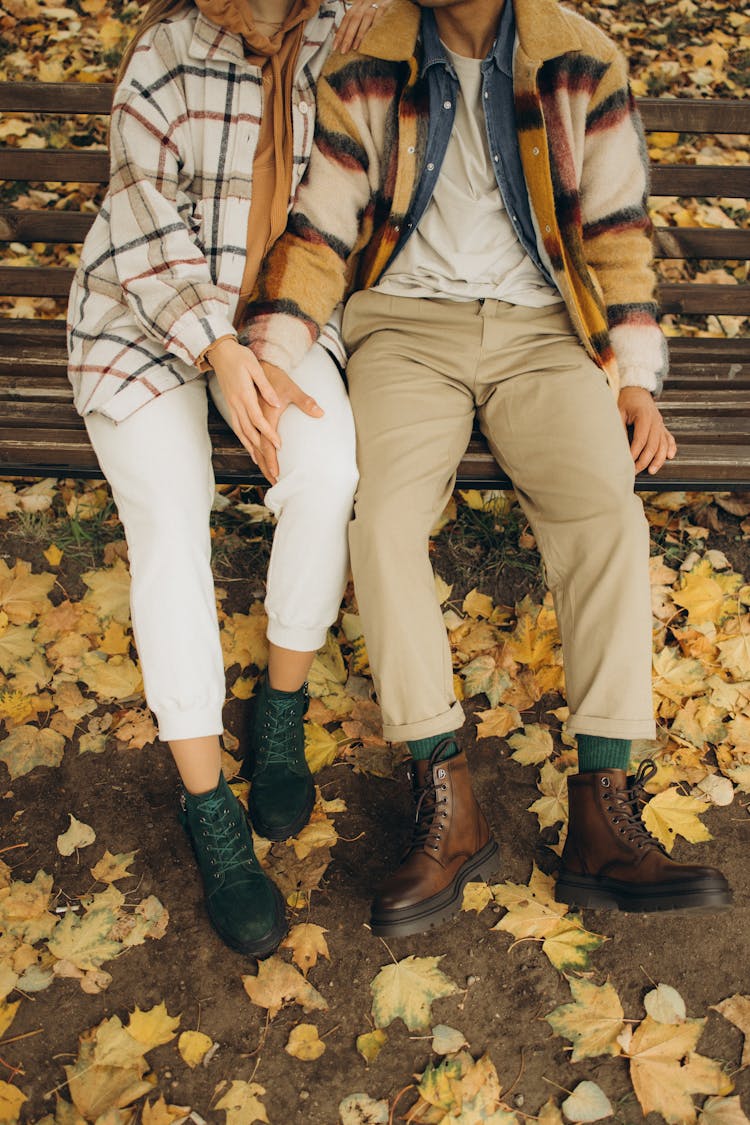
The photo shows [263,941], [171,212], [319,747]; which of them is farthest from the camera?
[319,747]

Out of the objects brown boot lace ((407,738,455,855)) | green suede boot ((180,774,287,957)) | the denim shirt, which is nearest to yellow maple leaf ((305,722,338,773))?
green suede boot ((180,774,287,957))

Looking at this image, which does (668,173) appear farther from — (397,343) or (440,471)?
(440,471)

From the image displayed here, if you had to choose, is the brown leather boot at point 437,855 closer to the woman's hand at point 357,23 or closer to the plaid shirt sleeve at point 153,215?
the plaid shirt sleeve at point 153,215

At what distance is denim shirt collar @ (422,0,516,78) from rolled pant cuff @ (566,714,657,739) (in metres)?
1.60

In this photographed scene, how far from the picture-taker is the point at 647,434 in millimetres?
2254

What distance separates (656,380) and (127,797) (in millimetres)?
1799

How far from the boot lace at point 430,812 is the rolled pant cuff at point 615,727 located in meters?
0.32

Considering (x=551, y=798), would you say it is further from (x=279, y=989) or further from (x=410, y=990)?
(x=279, y=989)

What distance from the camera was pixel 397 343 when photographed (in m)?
2.31

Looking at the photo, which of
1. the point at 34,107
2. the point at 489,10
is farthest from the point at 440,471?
the point at 34,107

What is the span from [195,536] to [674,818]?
1420 millimetres

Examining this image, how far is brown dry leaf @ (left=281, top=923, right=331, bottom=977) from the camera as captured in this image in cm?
199

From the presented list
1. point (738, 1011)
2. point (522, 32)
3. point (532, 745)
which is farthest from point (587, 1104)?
point (522, 32)

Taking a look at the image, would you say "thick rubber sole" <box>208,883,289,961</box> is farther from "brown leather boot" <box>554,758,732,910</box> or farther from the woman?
"brown leather boot" <box>554,758,732,910</box>
